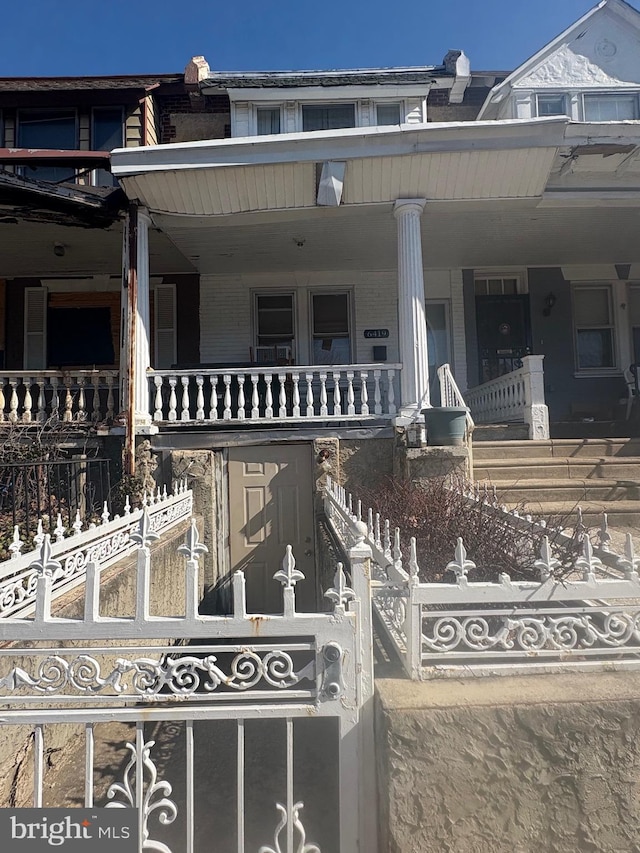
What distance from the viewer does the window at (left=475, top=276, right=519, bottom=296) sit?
10.2m

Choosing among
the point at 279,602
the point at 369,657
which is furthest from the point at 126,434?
the point at 369,657

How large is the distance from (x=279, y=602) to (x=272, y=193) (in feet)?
17.7

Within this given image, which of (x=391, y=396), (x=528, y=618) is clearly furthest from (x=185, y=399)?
(x=528, y=618)

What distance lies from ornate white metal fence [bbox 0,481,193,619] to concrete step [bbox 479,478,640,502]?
377 centimetres

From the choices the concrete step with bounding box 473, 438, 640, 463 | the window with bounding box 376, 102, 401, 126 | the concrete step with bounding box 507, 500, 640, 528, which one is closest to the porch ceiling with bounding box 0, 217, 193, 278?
the window with bounding box 376, 102, 401, 126

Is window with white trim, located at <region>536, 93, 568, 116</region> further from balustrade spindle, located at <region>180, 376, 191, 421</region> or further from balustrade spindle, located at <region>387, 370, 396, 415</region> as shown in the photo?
balustrade spindle, located at <region>180, 376, 191, 421</region>

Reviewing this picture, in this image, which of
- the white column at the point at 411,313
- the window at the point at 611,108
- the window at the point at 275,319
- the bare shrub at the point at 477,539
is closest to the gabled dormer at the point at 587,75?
the window at the point at 611,108

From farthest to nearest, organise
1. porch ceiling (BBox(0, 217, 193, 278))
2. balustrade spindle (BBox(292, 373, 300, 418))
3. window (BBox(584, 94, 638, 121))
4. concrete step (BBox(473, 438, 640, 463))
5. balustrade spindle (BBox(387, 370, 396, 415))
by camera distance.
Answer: window (BBox(584, 94, 638, 121))
porch ceiling (BBox(0, 217, 193, 278))
balustrade spindle (BBox(387, 370, 396, 415))
balustrade spindle (BBox(292, 373, 300, 418))
concrete step (BBox(473, 438, 640, 463))

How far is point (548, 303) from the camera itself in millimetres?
9953

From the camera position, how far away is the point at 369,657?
6.43ft

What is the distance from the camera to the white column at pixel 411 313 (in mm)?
6562

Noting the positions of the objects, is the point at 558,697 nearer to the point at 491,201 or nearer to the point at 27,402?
the point at 491,201

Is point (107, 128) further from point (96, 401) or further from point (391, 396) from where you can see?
point (391, 396)

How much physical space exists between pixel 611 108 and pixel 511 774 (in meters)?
10.4
